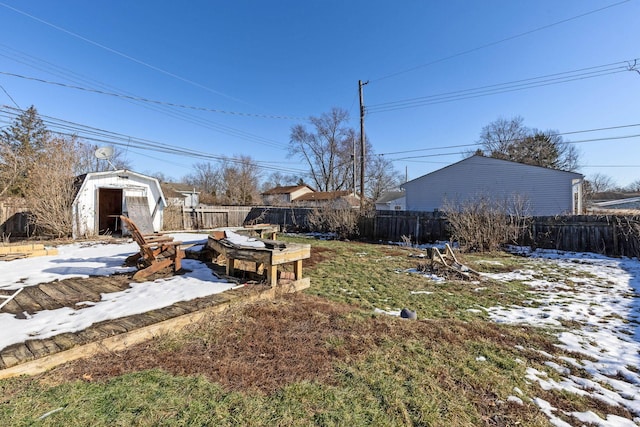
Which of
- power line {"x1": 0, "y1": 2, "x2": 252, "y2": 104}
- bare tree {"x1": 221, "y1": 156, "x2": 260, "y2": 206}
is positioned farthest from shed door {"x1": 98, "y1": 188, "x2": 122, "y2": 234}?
bare tree {"x1": 221, "y1": 156, "x2": 260, "y2": 206}

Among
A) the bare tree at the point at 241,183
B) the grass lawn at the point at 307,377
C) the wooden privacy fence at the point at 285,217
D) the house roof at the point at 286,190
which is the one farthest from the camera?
the house roof at the point at 286,190

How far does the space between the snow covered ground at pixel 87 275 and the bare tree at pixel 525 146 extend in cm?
2829

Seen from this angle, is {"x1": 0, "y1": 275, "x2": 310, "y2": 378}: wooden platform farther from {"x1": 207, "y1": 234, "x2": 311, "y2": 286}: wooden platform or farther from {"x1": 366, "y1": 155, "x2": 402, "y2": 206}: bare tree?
{"x1": 366, "y1": 155, "x2": 402, "y2": 206}: bare tree

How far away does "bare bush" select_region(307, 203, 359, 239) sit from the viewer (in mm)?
13148

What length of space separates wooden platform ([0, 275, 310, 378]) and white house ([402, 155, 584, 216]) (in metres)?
13.3

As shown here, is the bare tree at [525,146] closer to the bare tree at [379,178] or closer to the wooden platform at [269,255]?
the bare tree at [379,178]

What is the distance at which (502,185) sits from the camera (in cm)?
1619

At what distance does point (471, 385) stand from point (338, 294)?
273 cm

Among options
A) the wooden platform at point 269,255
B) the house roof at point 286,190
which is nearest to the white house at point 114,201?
the wooden platform at point 269,255

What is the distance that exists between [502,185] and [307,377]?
690 inches

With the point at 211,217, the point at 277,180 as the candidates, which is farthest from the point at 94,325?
the point at 277,180

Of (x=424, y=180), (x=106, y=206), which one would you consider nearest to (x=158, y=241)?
(x=106, y=206)

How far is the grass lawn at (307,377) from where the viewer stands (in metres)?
1.88

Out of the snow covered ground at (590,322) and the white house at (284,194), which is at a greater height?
the white house at (284,194)
